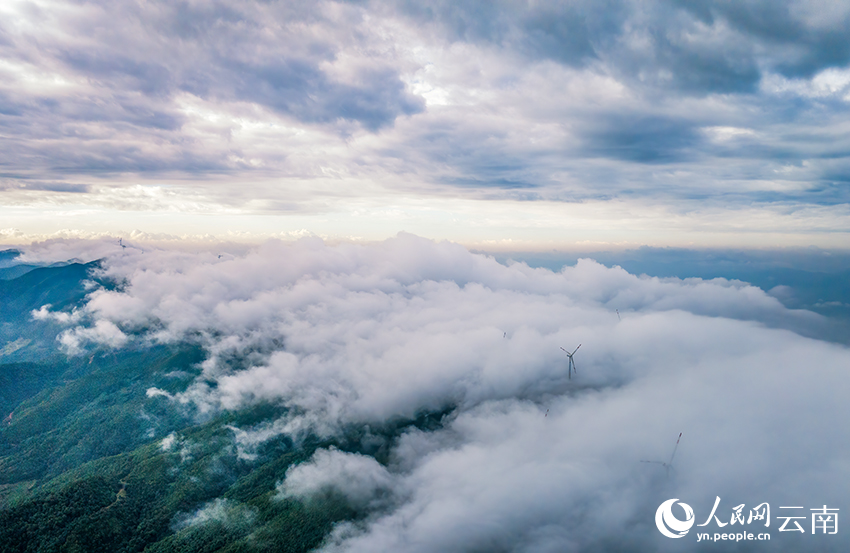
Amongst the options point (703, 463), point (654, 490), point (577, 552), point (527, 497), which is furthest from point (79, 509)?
point (703, 463)

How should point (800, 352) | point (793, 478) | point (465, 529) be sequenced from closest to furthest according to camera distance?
point (793, 478), point (465, 529), point (800, 352)

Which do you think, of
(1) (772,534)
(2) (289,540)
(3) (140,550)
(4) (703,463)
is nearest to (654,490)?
(4) (703,463)

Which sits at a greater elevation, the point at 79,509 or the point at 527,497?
the point at 527,497

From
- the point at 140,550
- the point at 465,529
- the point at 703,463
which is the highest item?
the point at 703,463

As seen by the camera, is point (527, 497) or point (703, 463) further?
point (527, 497)

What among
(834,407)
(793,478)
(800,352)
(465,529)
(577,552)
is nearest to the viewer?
(793,478)

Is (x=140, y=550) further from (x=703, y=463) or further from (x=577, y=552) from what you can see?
(x=703, y=463)

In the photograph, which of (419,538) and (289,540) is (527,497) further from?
(289,540)
